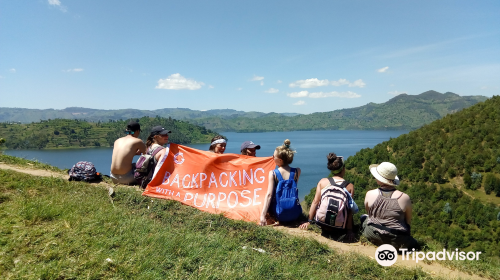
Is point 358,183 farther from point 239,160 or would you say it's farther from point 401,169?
point 239,160

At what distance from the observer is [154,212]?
17.2ft

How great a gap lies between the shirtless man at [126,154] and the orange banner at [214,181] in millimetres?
650

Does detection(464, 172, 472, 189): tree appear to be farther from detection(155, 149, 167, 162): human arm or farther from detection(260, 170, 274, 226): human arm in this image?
detection(155, 149, 167, 162): human arm

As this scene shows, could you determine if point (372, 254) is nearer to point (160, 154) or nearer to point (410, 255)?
point (410, 255)

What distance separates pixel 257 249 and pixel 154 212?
216cm

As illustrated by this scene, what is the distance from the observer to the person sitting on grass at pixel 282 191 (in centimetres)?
521

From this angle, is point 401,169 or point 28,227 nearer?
point 28,227

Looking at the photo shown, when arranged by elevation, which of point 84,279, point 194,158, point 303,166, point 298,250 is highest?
point 194,158

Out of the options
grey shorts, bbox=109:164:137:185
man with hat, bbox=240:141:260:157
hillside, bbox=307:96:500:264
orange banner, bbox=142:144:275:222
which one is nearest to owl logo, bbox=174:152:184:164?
orange banner, bbox=142:144:275:222

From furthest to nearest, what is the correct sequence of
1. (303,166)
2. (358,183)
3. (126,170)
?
(303,166) < (358,183) < (126,170)

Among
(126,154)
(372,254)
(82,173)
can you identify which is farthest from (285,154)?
(82,173)

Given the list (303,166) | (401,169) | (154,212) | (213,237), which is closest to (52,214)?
(154,212)

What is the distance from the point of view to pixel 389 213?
4453 mm

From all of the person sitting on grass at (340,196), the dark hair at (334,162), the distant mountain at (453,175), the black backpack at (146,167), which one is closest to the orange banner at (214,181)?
the black backpack at (146,167)
